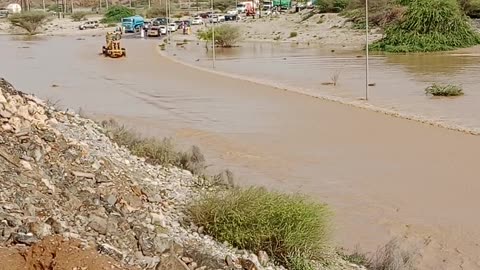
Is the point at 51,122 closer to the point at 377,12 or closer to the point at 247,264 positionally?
the point at 247,264

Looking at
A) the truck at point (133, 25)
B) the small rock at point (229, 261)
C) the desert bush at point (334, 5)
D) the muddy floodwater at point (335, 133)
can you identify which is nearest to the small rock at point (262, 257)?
the small rock at point (229, 261)

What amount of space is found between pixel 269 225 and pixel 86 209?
6.14 ft

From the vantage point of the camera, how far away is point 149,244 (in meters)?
7.01

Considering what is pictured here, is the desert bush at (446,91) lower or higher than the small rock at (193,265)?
lower

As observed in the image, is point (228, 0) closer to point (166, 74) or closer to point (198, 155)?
point (166, 74)

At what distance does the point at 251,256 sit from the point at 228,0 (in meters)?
123

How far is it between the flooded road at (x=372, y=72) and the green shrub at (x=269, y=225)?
12347 mm

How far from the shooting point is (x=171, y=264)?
21.4 ft

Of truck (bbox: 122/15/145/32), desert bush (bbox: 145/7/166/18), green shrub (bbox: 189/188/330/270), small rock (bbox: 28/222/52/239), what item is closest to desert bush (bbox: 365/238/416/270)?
green shrub (bbox: 189/188/330/270)

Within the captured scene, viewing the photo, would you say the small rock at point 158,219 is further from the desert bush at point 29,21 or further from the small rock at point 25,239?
the desert bush at point 29,21

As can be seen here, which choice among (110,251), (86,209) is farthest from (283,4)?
(110,251)

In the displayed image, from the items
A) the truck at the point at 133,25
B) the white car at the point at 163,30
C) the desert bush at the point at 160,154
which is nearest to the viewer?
the desert bush at the point at 160,154

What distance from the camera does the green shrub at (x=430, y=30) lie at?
55.0m

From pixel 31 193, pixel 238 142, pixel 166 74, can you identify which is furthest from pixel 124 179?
pixel 166 74
